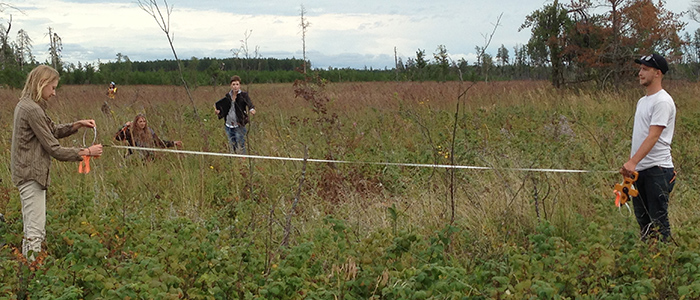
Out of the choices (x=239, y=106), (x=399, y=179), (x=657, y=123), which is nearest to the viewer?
(x=657, y=123)

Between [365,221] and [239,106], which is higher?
[239,106]

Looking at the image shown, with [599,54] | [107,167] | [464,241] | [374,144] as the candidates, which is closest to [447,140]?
[374,144]

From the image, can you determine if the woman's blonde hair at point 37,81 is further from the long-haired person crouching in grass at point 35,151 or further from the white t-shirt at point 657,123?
the white t-shirt at point 657,123

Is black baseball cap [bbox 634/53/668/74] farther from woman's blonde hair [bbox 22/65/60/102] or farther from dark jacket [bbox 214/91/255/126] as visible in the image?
dark jacket [bbox 214/91/255/126]

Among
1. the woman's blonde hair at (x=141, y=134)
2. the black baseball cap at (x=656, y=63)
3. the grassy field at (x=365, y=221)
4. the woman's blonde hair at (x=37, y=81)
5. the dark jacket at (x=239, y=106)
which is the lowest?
the grassy field at (x=365, y=221)

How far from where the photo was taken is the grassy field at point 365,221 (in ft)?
10.6

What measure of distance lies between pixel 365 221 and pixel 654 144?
2.30 m

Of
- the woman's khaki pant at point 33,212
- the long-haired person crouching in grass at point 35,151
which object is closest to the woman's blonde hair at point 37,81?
the long-haired person crouching in grass at point 35,151

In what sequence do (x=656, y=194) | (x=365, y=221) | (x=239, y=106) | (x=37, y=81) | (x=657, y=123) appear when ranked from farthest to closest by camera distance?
1. (x=239, y=106)
2. (x=365, y=221)
3. (x=37, y=81)
4. (x=656, y=194)
5. (x=657, y=123)

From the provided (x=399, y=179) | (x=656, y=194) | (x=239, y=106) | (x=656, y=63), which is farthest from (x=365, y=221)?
(x=239, y=106)

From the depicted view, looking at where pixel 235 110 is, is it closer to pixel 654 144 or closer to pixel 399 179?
pixel 399 179

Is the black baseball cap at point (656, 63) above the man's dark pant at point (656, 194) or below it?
above

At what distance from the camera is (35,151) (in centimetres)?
434

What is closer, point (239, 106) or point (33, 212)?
point (33, 212)
